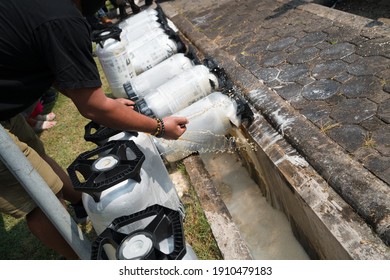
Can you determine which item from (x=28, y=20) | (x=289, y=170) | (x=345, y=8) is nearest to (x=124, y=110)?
(x=28, y=20)

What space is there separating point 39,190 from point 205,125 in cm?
157

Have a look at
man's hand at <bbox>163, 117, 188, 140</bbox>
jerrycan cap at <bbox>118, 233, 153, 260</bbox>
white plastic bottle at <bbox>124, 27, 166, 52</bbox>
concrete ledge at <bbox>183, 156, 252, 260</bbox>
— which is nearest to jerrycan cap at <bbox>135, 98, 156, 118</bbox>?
concrete ledge at <bbox>183, 156, 252, 260</bbox>

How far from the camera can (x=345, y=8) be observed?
539 cm

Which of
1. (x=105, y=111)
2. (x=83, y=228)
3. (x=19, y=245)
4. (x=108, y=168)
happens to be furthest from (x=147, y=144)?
(x=19, y=245)

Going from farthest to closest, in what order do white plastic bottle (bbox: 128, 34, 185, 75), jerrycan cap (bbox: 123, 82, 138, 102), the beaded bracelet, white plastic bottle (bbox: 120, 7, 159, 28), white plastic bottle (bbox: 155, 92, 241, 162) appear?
1. white plastic bottle (bbox: 120, 7, 159, 28)
2. white plastic bottle (bbox: 128, 34, 185, 75)
3. jerrycan cap (bbox: 123, 82, 138, 102)
4. white plastic bottle (bbox: 155, 92, 241, 162)
5. the beaded bracelet

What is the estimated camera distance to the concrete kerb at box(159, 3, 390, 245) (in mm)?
1874

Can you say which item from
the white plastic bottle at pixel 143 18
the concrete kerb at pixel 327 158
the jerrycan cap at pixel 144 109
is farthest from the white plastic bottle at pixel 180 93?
the white plastic bottle at pixel 143 18

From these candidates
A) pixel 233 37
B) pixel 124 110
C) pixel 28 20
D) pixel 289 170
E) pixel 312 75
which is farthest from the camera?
pixel 233 37

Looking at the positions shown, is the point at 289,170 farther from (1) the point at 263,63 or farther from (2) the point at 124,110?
(1) the point at 263,63

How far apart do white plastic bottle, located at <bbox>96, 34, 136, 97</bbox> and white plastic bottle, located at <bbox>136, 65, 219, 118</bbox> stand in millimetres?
885

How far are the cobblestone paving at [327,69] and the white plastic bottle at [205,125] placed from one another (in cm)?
63

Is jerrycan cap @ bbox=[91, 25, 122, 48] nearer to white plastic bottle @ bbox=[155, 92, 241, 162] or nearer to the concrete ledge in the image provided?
white plastic bottle @ bbox=[155, 92, 241, 162]

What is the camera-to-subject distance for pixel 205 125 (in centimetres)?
293
